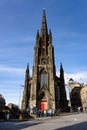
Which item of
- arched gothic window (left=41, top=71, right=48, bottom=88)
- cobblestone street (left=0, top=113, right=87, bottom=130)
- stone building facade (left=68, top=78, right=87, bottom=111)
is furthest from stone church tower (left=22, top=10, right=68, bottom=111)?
cobblestone street (left=0, top=113, right=87, bottom=130)

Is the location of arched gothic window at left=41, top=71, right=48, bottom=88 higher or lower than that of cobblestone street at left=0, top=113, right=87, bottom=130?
higher

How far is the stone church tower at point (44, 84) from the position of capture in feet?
162

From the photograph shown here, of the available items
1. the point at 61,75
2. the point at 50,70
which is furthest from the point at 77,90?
the point at 50,70

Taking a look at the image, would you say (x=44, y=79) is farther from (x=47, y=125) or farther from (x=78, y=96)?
(x=47, y=125)

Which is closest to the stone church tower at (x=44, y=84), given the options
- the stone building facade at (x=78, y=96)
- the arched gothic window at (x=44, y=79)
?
the arched gothic window at (x=44, y=79)

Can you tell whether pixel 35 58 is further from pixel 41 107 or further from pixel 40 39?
pixel 41 107

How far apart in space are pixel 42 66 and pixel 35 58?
10.5 ft

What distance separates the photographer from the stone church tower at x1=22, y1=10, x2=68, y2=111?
49.3 m

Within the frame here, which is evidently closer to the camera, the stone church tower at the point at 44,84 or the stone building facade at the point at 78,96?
the stone church tower at the point at 44,84

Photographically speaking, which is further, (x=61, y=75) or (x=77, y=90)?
(x=77, y=90)

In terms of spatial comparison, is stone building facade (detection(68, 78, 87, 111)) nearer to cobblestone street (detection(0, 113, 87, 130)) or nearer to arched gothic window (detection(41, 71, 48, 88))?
arched gothic window (detection(41, 71, 48, 88))

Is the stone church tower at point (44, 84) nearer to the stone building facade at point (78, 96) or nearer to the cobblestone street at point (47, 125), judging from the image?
→ the stone building facade at point (78, 96)

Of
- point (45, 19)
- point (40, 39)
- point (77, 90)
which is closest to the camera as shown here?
point (40, 39)

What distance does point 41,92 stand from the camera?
166ft
